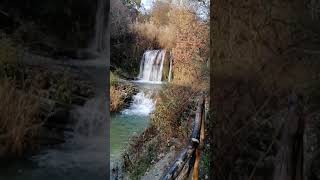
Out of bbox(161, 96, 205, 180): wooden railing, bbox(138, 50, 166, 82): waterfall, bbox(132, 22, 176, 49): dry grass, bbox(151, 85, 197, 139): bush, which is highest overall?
bbox(132, 22, 176, 49): dry grass

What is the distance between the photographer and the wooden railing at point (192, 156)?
242 cm

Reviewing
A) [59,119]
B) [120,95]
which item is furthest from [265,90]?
[59,119]

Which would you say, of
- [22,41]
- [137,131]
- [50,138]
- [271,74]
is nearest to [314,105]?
[271,74]

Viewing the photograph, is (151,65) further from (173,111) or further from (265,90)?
(265,90)

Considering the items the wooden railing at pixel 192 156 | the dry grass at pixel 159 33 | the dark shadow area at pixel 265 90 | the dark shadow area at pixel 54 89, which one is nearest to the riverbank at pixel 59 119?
the dark shadow area at pixel 54 89

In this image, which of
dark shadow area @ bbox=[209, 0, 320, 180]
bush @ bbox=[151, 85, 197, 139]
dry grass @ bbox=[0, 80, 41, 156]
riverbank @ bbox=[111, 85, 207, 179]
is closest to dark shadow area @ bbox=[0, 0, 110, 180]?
dry grass @ bbox=[0, 80, 41, 156]

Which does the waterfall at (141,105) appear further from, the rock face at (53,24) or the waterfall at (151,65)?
the rock face at (53,24)

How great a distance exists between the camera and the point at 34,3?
2.28 m

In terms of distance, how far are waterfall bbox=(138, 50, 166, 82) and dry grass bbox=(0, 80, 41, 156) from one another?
24.3 inches

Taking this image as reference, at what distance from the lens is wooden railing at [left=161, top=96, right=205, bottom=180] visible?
242 centimetres

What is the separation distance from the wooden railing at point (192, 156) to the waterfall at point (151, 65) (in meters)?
0.28

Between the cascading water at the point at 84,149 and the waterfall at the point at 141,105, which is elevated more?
the waterfall at the point at 141,105

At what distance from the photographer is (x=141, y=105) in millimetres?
2471

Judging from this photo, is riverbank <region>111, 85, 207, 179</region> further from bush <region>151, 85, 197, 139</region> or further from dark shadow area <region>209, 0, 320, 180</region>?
dark shadow area <region>209, 0, 320, 180</region>
